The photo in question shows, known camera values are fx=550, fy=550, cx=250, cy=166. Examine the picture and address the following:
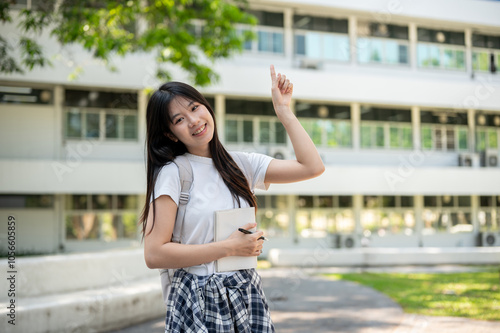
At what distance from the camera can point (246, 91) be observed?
1969cm

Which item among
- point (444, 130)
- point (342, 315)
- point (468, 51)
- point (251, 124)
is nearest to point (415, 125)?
point (444, 130)

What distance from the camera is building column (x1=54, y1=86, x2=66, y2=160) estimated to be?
18.4 metres

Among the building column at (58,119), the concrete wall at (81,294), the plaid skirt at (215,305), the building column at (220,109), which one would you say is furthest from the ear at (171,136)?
the building column at (220,109)

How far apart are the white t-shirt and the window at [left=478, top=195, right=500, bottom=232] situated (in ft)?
79.9

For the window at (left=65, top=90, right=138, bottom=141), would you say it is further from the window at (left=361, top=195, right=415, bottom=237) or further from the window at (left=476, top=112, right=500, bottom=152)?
the window at (left=476, top=112, right=500, bottom=152)

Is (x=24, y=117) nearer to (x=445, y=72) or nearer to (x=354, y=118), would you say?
(x=354, y=118)

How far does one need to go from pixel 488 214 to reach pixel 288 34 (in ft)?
39.1

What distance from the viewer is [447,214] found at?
23.8m

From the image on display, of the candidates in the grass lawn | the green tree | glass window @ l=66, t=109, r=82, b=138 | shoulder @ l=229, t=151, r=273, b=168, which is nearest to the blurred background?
glass window @ l=66, t=109, r=82, b=138

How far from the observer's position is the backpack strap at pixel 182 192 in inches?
79.3

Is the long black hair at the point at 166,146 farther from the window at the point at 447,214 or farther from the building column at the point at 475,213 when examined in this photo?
the building column at the point at 475,213

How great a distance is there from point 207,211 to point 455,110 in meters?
23.7

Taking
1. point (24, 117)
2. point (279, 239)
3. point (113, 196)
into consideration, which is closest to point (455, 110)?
point (279, 239)

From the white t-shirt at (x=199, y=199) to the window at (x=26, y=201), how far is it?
17.4 m
